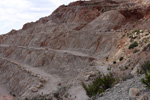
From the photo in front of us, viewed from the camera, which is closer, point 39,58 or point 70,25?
point 39,58

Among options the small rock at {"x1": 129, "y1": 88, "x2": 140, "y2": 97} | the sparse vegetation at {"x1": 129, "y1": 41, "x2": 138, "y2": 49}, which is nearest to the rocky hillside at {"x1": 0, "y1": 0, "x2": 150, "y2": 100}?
the sparse vegetation at {"x1": 129, "y1": 41, "x2": 138, "y2": 49}

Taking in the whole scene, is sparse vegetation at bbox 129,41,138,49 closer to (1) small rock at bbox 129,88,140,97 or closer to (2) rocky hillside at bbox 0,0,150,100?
(2) rocky hillside at bbox 0,0,150,100

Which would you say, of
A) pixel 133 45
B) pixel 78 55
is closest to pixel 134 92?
pixel 133 45

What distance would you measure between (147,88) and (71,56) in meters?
20.0

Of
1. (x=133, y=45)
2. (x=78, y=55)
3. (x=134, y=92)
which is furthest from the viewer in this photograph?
(x=78, y=55)

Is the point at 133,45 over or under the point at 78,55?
over

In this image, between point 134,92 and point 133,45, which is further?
point 133,45

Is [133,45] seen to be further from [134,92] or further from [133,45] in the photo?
[134,92]

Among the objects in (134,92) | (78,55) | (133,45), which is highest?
(134,92)

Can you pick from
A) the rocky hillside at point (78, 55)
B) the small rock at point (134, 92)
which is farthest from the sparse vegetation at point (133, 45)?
the small rock at point (134, 92)

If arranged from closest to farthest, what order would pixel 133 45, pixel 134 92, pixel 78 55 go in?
pixel 134 92, pixel 133 45, pixel 78 55

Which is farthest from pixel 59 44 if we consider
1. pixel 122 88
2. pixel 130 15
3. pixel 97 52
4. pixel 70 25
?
pixel 122 88

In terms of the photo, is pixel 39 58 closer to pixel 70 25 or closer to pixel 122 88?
pixel 70 25

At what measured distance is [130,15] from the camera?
33219mm
